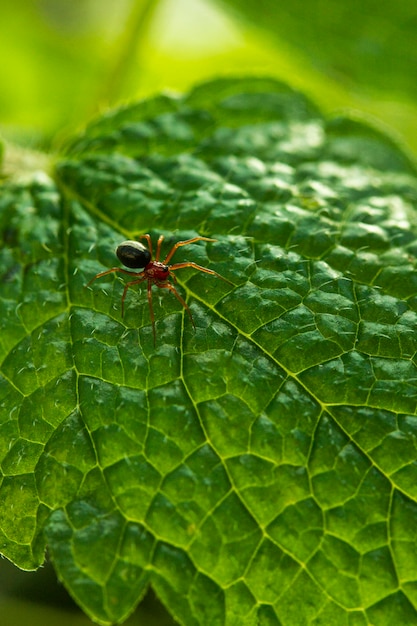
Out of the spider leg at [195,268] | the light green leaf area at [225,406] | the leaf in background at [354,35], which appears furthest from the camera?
the leaf in background at [354,35]

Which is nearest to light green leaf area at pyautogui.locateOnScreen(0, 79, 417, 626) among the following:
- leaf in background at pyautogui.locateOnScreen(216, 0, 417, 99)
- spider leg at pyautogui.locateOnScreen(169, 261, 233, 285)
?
spider leg at pyautogui.locateOnScreen(169, 261, 233, 285)

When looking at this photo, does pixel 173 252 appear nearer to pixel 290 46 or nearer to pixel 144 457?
pixel 144 457

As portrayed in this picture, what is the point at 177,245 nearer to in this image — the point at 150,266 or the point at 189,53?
the point at 150,266

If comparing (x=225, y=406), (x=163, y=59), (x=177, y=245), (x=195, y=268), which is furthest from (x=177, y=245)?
(x=163, y=59)

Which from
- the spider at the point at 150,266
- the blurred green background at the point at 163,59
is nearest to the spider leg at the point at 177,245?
the spider at the point at 150,266

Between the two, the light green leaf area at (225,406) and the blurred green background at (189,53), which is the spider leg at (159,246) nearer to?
the light green leaf area at (225,406)

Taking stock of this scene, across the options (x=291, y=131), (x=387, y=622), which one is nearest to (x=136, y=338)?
(x=387, y=622)

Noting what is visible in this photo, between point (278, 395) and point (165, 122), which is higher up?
point (165, 122)
